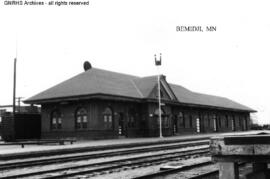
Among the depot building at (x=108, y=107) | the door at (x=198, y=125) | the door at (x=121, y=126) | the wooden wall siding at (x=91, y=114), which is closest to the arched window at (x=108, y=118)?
the depot building at (x=108, y=107)

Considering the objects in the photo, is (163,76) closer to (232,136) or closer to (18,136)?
(18,136)

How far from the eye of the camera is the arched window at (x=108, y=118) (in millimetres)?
28047

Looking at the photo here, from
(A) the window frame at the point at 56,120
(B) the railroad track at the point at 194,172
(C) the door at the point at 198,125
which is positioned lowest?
(B) the railroad track at the point at 194,172

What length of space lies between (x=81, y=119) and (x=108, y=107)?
248 centimetres

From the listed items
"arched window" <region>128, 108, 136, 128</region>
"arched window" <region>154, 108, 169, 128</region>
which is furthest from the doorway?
"arched window" <region>154, 108, 169, 128</region>

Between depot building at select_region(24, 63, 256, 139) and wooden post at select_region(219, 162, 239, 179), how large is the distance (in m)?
22.8

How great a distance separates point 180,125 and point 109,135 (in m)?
13.6

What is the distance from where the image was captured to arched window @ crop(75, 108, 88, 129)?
1101 inches

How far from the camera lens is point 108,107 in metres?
28.6

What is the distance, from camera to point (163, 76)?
3684 centimetres

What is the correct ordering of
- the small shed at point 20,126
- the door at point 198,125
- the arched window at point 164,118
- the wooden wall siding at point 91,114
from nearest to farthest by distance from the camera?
the wooden wall siding at point 91,114, the small shed at point 20,126, the arched window at point 164,118, the door at point 198,125

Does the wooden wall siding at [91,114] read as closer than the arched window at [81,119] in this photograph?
Yes

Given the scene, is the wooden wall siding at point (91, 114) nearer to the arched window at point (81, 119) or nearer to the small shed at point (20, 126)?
the arched window at point (81, 119)

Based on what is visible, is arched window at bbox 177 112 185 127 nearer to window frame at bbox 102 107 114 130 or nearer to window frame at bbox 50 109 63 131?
window frame at bbox 102 107 114 130
